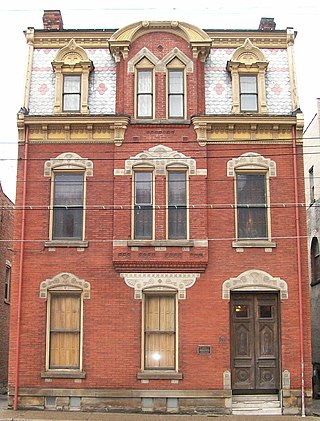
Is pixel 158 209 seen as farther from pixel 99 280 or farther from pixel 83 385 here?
pixel 83 385

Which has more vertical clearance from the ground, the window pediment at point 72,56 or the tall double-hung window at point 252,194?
the window pediment at point 72,56

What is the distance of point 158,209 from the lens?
20469mm

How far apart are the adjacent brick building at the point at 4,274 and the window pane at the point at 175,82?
884 centimetres

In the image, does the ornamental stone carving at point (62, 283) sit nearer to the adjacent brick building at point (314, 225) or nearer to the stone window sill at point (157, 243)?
the stone window sill at point (157, 243)

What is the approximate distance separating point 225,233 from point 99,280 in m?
4.16

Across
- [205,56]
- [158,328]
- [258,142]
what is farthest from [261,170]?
[158,328]

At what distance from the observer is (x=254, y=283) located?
786 inches

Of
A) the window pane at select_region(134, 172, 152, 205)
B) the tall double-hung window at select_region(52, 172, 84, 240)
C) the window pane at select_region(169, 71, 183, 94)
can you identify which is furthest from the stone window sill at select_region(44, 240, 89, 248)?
the window pane at select_region(169, 71, 183, 94)

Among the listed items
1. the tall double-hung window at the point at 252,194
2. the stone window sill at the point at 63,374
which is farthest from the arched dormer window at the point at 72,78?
the stone window sill at the point at 63,374

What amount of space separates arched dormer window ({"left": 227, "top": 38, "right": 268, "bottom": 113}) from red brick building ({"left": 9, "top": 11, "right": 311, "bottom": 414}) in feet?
0.16

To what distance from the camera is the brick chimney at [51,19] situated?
2358 centimetres

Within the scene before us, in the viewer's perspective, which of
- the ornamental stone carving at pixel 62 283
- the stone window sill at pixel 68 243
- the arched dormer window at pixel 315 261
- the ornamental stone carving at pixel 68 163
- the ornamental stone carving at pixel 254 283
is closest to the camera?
the ornamental stone carving at pixel 254 283

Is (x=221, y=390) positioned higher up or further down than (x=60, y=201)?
further down

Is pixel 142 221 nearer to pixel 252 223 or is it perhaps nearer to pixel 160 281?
pixel 160 281
